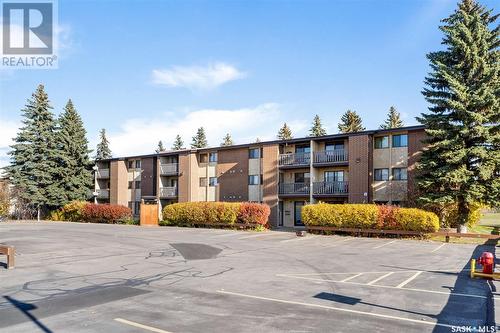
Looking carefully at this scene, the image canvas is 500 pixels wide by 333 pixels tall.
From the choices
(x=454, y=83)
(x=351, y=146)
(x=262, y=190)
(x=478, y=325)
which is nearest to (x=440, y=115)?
(x=454, y=83)

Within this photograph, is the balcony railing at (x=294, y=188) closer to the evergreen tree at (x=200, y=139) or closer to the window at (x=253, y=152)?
the window at (x=253, y=152)

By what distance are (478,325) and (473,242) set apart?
1767 centimetres

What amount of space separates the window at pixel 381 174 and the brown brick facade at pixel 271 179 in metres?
8.60

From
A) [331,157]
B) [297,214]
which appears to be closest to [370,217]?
[331,157]

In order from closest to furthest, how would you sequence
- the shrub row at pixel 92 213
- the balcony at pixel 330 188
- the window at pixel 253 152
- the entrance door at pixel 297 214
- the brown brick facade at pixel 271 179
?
the balcony at pixel 330 188
the brown brick facade at pixel 271 179
the entrance door at pixel 297 214
the window at pixel 253 152
the shrub row at pixel 92 213

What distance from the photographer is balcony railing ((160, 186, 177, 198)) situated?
44.8m

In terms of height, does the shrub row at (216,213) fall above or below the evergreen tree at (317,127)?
below

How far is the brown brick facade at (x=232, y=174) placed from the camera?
39.1 meters

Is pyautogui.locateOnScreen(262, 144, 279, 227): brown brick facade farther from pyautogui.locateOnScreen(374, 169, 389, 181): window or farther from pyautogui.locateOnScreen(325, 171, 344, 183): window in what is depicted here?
pyautogui.locateOnScreen(374, 169, 389, 181): window

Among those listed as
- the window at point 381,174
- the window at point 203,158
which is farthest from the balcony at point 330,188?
the window at point 203,158

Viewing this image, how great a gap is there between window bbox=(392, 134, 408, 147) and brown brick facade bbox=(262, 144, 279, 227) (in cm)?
1000

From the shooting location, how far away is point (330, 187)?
110ft

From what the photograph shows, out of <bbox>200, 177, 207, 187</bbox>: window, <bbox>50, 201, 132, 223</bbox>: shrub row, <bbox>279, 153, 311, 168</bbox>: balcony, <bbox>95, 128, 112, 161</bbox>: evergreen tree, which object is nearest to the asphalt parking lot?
<bbox>279, 153, 311, 168</bbox>: balcony

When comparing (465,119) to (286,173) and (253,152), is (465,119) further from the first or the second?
(253,152)
